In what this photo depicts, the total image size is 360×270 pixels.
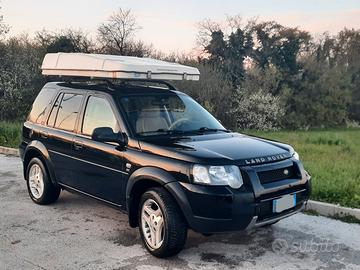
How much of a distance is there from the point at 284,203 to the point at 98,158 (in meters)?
2.18

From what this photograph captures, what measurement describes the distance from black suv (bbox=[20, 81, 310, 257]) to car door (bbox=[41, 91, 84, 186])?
14 mm

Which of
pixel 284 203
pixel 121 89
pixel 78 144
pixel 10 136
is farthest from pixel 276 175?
pixel 10 136

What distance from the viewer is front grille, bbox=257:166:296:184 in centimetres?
428

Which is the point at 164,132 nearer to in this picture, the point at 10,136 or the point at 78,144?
the point at 78,144

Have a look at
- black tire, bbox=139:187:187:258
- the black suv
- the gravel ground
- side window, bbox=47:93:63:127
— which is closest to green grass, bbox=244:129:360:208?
the gravel ground

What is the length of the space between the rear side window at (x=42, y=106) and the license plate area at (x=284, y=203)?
3.56m

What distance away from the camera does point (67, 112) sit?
5.83 meters

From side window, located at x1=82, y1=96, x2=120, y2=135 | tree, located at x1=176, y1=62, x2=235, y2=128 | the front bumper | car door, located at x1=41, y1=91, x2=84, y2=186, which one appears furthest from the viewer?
tree, located at x1=176, y1=62, x2=235, y2=128

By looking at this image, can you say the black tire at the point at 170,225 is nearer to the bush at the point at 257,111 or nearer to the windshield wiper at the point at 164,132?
the windshield wiper at the point at 164,132

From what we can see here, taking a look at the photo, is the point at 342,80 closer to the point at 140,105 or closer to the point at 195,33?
the point at 195,33

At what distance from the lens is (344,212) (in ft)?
19.0

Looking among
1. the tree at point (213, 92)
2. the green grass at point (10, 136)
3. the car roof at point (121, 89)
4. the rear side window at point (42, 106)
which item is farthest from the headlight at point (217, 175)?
the tree at point (213, 92)

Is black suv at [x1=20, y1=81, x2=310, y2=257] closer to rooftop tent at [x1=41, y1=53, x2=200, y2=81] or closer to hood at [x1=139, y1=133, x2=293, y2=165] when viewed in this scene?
hood at [x1=139, y1=133, x2=293, y2=165]

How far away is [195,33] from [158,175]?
35.1 metres
